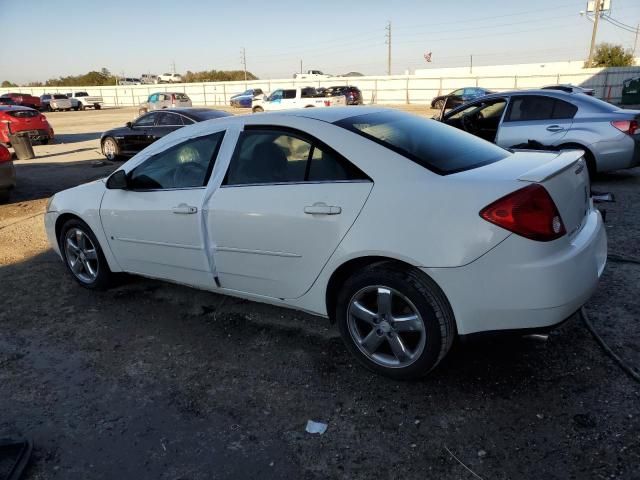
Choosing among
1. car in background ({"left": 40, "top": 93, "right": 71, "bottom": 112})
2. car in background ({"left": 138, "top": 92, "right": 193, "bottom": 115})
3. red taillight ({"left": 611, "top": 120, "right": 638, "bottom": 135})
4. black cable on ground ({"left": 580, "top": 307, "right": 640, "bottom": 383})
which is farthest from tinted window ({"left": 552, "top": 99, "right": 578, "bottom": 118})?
car in background ({"left": 40, "top": 93, "right": 71, "bottom": 112})

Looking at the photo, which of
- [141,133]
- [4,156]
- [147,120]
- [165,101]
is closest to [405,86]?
[165,101]

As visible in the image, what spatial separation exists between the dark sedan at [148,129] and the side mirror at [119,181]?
794cm

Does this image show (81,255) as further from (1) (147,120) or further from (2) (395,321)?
(1) (147,120)

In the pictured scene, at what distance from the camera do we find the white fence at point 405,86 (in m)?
36.7

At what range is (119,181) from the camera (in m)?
4.07

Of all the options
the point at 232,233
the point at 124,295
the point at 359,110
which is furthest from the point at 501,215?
the point at 124,295

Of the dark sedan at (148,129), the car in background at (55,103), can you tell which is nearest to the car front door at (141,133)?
the dark sedan at (148,129)

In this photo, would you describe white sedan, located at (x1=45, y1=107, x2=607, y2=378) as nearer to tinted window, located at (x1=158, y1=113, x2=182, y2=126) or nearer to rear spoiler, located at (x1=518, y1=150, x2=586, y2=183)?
rear spoiler, located at (x1=518, y1=150, x2=586, y2=183)

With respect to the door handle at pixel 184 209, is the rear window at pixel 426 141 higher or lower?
higher

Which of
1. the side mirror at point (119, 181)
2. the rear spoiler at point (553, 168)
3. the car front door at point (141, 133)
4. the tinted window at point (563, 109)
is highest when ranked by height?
the tinted window at point (563, 109)

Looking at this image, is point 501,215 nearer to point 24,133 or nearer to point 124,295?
point 124,295

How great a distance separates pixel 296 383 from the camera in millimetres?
3096

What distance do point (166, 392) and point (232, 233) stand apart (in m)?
1.07

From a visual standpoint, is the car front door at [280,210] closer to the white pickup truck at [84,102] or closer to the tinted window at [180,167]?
the tinted window at [180,167]
